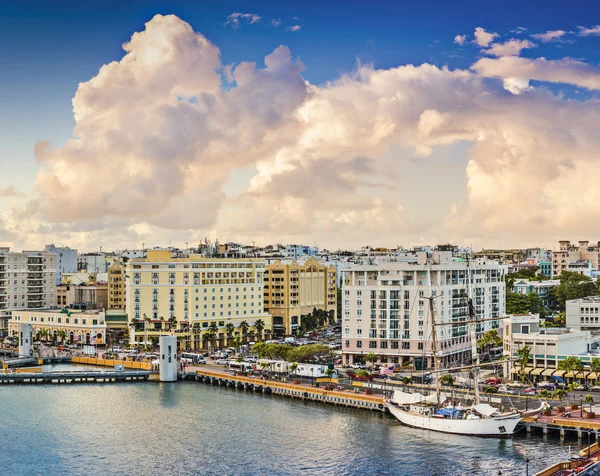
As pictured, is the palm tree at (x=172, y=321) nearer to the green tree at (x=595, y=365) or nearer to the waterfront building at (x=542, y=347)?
the waterfront building at (x=542, y=347)

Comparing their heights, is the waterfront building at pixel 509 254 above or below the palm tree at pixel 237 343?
above

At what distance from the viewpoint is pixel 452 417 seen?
46312 mm

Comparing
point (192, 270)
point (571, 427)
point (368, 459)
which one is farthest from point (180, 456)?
point (192, 270)

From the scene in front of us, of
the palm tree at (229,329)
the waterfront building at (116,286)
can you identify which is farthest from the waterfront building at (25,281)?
the palm tree at (229,329)

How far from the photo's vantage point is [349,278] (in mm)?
69000

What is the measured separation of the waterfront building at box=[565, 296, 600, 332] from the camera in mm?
71000

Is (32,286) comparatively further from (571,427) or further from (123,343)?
(571,427)

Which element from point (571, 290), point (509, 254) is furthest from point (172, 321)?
point (509, 254)

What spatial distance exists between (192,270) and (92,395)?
1018 inches

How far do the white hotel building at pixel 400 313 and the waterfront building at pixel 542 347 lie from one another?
6467 millimetres

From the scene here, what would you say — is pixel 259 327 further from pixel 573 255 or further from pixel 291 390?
pixel 573 255

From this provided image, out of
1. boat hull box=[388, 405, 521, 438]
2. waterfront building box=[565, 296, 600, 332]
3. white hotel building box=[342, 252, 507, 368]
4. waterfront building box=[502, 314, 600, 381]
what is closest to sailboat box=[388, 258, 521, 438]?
boat hull box=[388, 405, 521, 438]

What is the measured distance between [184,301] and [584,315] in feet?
121

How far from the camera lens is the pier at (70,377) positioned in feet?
216
